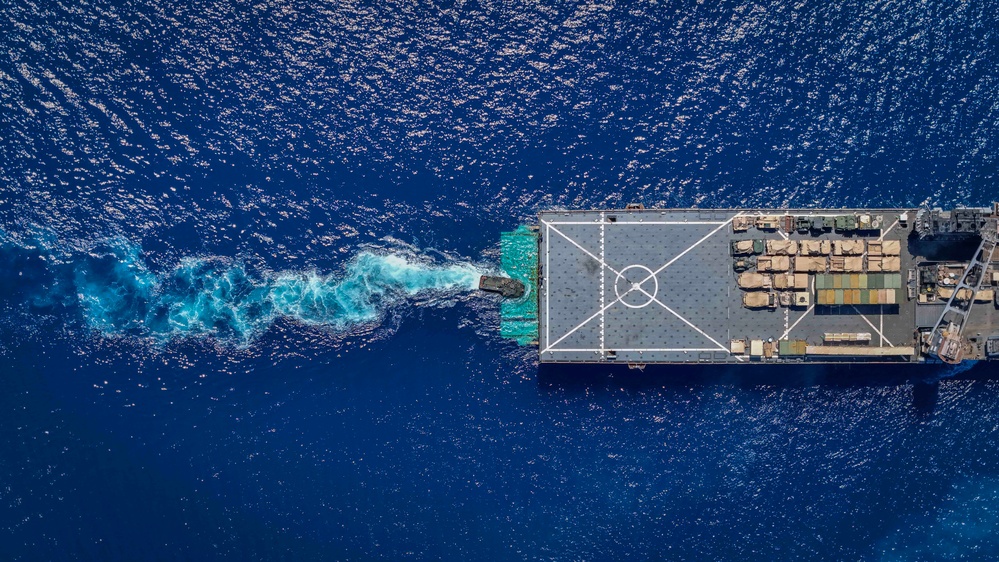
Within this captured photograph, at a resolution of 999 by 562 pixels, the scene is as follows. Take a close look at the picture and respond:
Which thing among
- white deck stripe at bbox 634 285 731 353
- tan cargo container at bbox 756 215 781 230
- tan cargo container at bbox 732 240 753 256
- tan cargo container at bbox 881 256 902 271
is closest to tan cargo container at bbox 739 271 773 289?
tan cargo container at bbox 732 240 753 256

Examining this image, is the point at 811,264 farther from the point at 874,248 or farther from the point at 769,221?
the point at 874,248

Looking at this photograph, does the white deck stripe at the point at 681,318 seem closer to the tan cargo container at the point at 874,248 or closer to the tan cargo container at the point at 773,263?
the tan cargo container at the point at 773,263

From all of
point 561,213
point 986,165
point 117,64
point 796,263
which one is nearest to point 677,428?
point 796,263

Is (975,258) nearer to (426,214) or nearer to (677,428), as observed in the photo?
(677,428)

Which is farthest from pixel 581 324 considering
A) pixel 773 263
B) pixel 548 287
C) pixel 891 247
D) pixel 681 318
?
pixel 891 247

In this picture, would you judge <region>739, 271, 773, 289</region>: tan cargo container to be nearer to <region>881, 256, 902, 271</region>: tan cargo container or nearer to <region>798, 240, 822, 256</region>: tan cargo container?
<region>798, 240, 822, 256</region>: tan cargo container

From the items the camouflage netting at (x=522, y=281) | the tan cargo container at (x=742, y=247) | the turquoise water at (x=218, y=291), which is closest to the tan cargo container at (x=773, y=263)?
the tan cargo container at (x=742, y=247)
